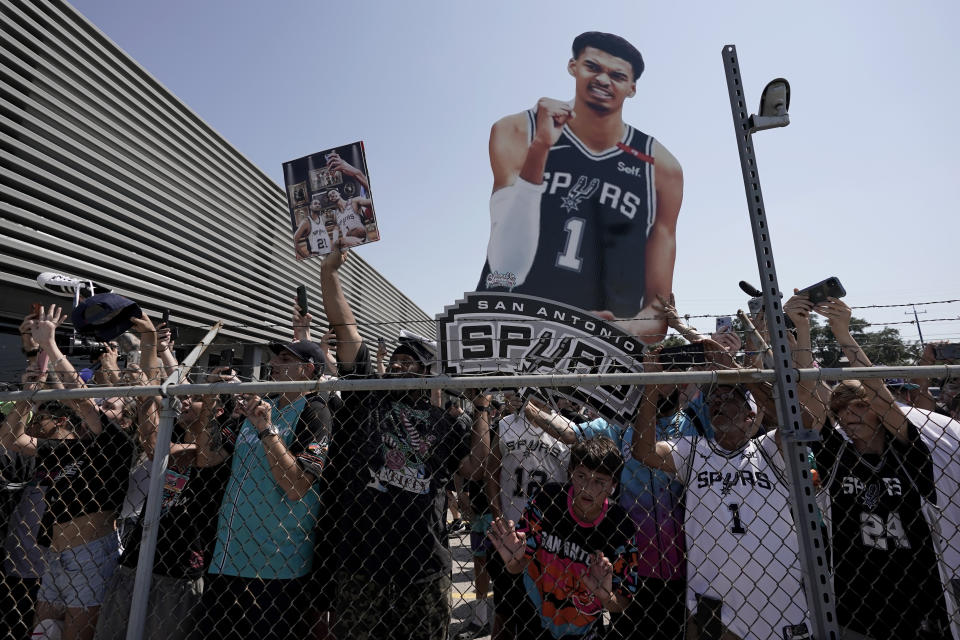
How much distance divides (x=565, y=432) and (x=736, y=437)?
947 millimetres

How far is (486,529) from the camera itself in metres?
2.41

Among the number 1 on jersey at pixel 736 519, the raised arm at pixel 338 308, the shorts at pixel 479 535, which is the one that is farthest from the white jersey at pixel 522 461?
the raised arm at pixel 338 308

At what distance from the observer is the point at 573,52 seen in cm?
537

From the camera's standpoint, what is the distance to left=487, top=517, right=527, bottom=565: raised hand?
6.74 feet

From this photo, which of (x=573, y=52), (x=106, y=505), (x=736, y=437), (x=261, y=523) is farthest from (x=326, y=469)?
(x=573, y=52)

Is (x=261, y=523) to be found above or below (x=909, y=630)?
above

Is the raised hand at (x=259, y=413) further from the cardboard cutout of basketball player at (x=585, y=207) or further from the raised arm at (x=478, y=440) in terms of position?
the cardboard cutout of basketball player at (x=585, y=207)

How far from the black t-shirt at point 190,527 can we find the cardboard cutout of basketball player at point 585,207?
3.09m

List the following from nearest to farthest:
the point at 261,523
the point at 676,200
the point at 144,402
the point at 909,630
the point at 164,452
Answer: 1. the point at 164,452
2. the point at 909,630
3. the point at 261,523
4. the point at 144,402
5. the point at 676,200

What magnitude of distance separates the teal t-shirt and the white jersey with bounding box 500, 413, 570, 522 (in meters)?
1.29

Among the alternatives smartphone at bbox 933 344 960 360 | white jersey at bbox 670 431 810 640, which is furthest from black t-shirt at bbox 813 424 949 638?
smartphone at bbox 933 344 960 360

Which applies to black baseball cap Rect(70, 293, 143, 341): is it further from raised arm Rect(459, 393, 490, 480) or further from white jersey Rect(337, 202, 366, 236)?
raised arm Rect(459, 393, 490, 480)

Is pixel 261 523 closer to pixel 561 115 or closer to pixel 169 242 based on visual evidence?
pixel 561 115

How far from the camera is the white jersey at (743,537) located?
2.24m
